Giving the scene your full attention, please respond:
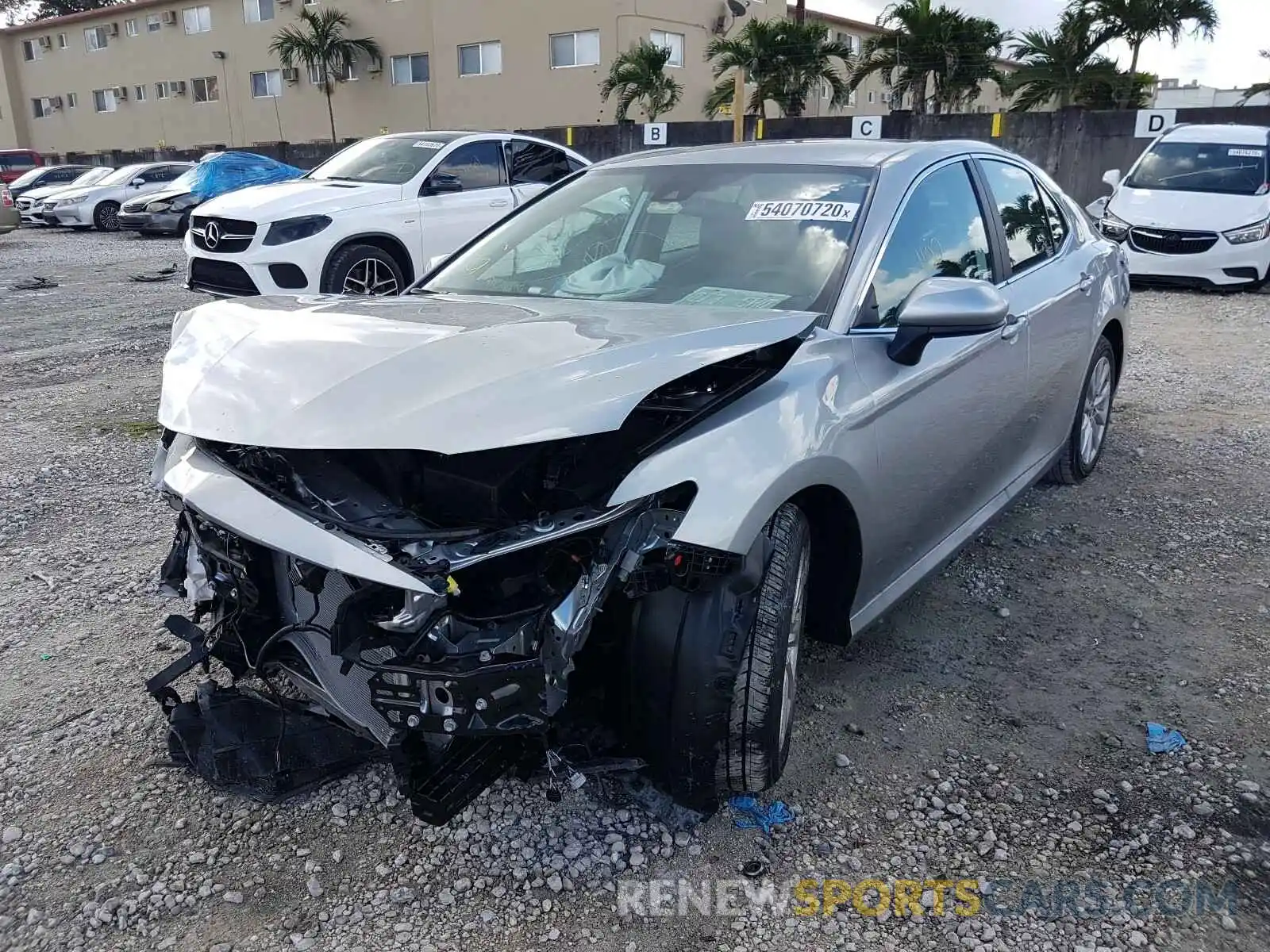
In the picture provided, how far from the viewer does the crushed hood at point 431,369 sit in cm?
215

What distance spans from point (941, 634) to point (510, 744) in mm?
1931

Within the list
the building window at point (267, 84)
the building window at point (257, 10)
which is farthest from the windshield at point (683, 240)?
the building window at point (257, 10)

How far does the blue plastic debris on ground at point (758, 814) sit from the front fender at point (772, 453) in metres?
0.84

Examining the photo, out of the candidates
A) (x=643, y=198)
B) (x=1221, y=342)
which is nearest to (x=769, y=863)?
(x=643, y=198)

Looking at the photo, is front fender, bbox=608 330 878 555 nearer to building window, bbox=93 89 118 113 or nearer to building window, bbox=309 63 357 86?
building window, bbox=309 63 357 86

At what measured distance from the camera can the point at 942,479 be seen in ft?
10.6

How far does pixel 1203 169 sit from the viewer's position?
38.8ft

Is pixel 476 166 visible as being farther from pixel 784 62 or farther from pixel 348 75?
pixel 348 75

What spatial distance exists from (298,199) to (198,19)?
117 feet

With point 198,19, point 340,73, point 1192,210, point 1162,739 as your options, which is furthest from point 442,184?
point 198,19

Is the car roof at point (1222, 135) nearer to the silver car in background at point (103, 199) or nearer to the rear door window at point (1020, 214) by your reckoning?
the rear door window at point (1020, 214)

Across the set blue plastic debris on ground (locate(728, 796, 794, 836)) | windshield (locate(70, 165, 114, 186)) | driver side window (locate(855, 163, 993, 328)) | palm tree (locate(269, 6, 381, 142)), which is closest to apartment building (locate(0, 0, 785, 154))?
palm tree (locate(269, 6, 381, 142))

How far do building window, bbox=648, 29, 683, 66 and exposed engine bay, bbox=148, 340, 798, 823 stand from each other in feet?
93.2

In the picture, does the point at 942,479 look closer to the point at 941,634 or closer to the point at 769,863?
the point at 941,634
